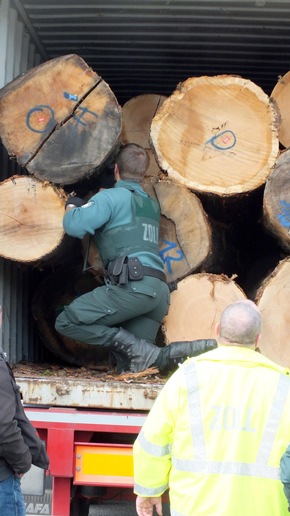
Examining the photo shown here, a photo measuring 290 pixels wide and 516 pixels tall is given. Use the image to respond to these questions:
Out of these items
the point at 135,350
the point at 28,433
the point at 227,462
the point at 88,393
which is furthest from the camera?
the point at 135,350

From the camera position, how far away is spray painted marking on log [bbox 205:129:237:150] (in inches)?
184

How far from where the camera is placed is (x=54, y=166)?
14.9 ft

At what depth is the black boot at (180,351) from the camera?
435 cm

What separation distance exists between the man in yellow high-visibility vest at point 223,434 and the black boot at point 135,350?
1.63 m

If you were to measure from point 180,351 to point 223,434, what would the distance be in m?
1.79

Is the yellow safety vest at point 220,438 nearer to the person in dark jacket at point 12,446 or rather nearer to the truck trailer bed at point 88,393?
the person in dark jacket at point 12,446

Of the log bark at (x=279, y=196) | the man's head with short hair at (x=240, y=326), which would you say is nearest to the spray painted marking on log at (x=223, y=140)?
the log bark at (x=279, y=196)

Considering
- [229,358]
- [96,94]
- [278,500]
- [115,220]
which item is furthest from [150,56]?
[278,500]

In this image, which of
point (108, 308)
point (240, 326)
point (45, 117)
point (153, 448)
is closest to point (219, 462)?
point (153, 448)

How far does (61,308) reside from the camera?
18.1 ft

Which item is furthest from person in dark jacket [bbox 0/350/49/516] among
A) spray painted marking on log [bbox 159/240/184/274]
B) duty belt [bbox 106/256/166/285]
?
spray painted marking on log [bbox 159/240/184/274]

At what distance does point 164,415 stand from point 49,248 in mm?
2027

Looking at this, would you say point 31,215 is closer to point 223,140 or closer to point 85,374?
point 85,374

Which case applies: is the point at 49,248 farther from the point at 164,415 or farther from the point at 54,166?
the point at 164,415
